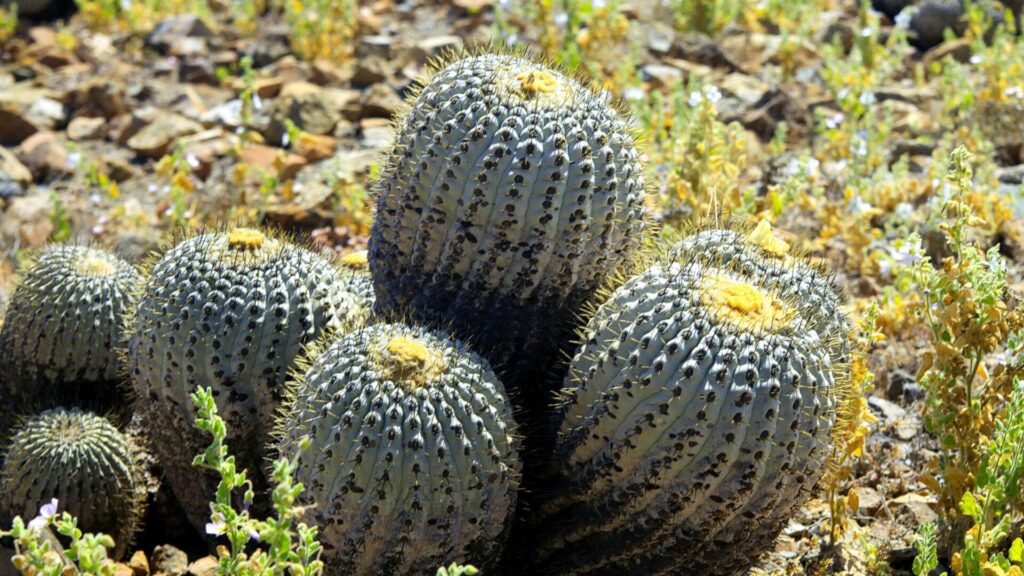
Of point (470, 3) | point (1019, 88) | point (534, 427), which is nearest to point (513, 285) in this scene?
point (534, 427)

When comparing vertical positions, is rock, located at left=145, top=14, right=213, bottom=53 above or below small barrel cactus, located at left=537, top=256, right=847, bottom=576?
below

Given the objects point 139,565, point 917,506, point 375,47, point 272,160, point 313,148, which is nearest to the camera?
point 139,565

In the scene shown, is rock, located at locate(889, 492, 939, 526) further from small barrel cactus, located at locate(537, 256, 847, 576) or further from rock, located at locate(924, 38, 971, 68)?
rock, located at locate(924, 38, 971, 68)

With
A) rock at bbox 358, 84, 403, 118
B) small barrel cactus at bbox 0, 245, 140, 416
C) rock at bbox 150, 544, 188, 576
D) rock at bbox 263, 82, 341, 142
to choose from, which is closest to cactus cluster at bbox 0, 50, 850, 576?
rock at bbox 150, 544, 188, 576

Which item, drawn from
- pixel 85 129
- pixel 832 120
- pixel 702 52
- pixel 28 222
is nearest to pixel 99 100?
pixel 85 129

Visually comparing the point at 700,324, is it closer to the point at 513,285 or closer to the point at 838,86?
the point at 513,285

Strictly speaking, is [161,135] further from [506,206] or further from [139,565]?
[506,206]
